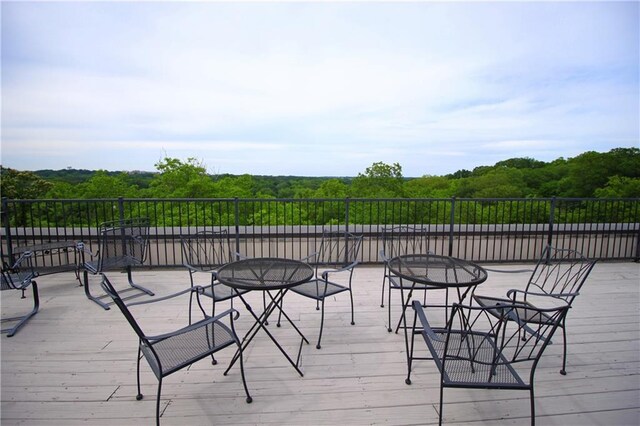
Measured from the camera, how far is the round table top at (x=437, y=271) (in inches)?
96.6

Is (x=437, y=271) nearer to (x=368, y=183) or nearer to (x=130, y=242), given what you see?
(x=130, y=242)

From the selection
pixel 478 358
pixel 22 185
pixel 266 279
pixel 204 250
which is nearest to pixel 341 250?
pixel 204 250

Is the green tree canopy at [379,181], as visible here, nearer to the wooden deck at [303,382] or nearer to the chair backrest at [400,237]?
the chair backrest at [400,237]

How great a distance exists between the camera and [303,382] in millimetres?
2264

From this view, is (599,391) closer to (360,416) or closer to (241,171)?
(360,416)

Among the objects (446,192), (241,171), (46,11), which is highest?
(46,11)

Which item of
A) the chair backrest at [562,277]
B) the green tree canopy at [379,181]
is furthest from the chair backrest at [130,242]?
the green tree canopy at [379,181]

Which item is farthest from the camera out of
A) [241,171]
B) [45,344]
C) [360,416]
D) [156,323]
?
[241,171]

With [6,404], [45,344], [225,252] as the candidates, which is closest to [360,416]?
[6,404]

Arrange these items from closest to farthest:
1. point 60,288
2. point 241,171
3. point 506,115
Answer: point 60,288
point 506,115
point 241,171

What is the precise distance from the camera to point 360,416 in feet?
6.32

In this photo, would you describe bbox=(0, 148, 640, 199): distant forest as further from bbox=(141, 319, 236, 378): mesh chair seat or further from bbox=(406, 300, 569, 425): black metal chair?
bbox=(406, 300, 569, 425): black metal chair

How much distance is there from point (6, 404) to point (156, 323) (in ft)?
4.10

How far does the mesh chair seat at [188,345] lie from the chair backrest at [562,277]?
2315mm
